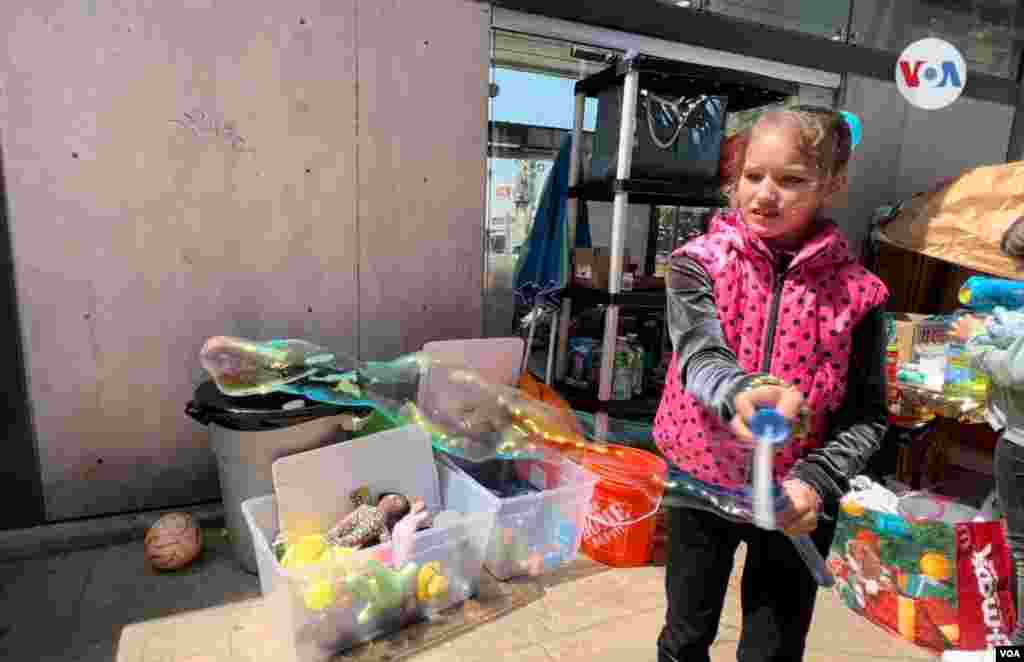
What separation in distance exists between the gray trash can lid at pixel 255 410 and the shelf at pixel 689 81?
213 centimetres

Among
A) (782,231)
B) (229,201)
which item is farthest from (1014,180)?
(229,201)

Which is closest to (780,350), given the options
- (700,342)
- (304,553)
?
(700,342)

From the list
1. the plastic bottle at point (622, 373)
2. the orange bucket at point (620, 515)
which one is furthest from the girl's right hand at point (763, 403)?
the plastic bottle at point (622, 373)

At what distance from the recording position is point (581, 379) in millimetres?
3449

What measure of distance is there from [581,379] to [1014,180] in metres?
2.65

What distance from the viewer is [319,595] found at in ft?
6.37

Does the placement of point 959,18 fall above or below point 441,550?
above

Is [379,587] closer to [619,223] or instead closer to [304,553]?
[304,553]

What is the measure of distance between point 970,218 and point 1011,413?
206 cm

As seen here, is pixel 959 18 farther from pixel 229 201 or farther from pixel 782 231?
pixel 229 201

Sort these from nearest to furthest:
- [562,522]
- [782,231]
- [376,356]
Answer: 1. [782,231]
2. [562,522]
3. [376,356]

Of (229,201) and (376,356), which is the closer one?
(229,201)

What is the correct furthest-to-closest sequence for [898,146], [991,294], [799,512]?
[898,146]
[991,294]
[799,512]

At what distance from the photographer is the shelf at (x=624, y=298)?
10.2 feet
